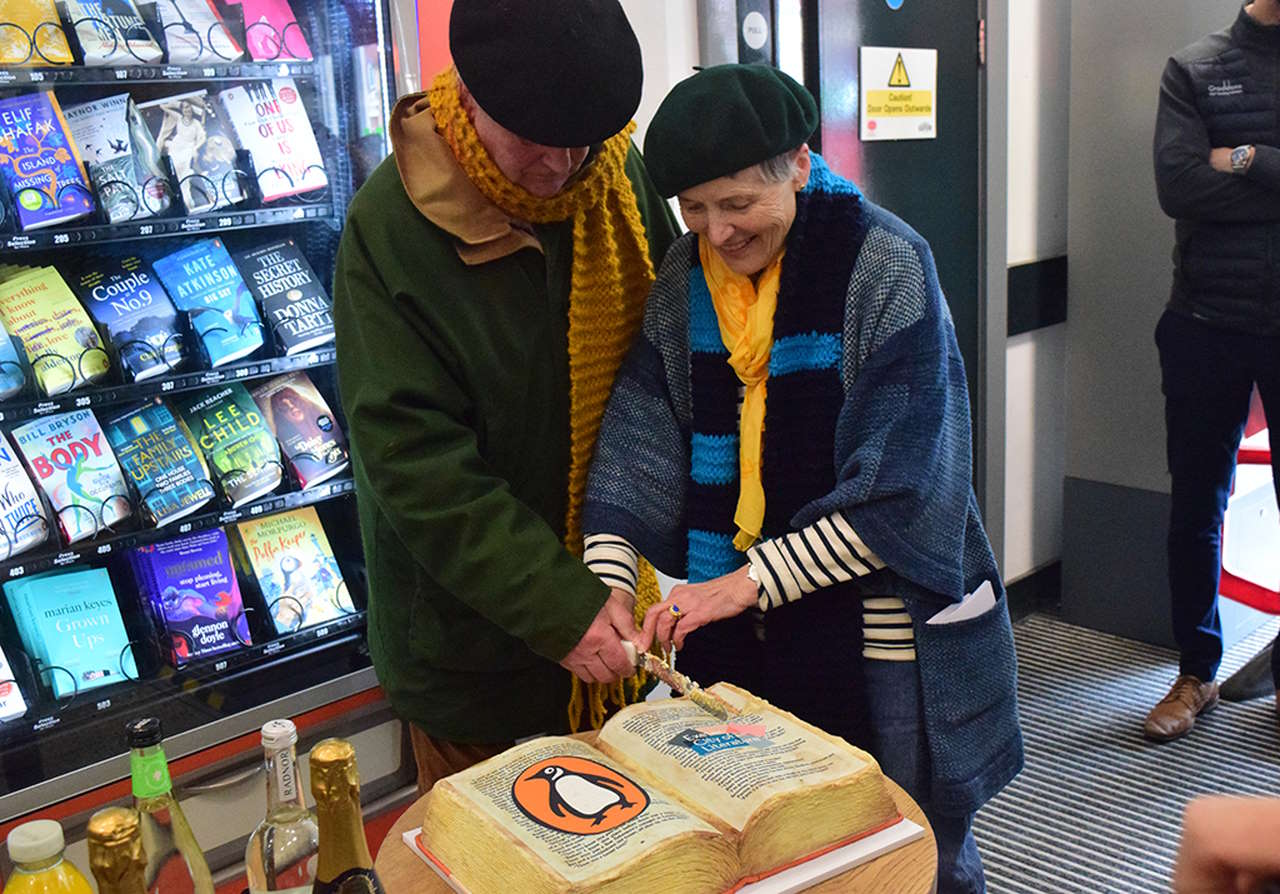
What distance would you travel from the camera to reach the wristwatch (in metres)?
3.07

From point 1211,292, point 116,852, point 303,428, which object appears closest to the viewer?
point 116,852

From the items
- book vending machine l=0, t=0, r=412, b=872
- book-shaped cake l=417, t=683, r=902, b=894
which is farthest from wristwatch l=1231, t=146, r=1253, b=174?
book-shaped cake l=417, t=683, r=902, b=894

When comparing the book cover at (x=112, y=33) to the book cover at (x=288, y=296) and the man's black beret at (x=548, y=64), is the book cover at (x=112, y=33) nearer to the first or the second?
the book cover at (x=288, y=296)

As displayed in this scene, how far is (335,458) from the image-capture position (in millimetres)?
2623

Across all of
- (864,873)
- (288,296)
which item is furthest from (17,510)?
(864,873)

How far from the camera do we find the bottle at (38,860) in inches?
34.6

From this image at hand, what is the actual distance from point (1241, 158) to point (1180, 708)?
1.49 meters

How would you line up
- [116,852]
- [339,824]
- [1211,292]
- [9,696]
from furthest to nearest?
[1211,292]
[9,696]
[339,824]
[116,852]

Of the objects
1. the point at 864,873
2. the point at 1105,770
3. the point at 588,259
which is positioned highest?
the point at 588,259

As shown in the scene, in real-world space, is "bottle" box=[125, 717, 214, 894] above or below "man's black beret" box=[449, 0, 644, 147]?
below

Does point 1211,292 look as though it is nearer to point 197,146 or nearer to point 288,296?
point 288,296

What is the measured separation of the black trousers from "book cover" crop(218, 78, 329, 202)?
2.28 metres

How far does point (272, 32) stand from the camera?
8.01 feet

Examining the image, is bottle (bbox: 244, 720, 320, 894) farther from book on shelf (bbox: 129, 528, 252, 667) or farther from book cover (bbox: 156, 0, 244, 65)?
book cover (bbox: 156, 0, 244, 65)
